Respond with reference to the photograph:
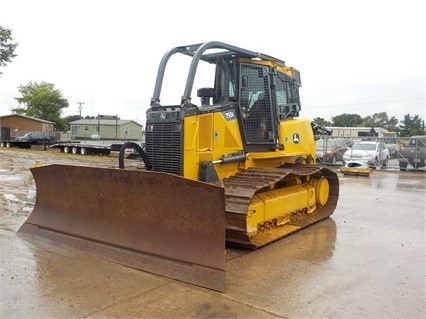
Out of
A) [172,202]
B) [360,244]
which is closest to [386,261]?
[360,244]

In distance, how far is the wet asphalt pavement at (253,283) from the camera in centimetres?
387

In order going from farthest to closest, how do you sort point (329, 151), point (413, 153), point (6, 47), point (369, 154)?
point (6, 47) → point (329, 151) → point (369, 154) → point (413, 153)

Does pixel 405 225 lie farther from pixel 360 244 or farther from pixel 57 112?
pixel 57 112

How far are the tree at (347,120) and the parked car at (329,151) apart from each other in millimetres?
76651

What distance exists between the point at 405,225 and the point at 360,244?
2076mm

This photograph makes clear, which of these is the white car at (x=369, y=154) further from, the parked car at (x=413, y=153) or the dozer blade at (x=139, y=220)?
the dozer blade at (x=139, y=220)

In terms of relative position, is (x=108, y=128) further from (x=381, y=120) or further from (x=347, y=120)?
(x=381, y=120)

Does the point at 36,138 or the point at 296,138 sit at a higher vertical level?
the point at 36,138

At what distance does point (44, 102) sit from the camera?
243 ft

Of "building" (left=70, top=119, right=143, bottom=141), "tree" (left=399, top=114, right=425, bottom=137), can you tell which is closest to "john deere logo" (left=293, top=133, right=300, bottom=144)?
"building" (left=70, top=119, right=143, bottom=141)

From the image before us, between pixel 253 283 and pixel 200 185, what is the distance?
124cm

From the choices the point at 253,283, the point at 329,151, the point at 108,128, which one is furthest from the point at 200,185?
the point at 108,128

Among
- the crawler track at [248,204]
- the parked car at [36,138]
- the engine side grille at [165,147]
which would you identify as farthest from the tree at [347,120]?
the engine side grille at [165,147]

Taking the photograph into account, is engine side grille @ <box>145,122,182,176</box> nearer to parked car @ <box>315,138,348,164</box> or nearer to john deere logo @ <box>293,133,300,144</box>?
john deere logo @ <box>293,133,300,144</box>
